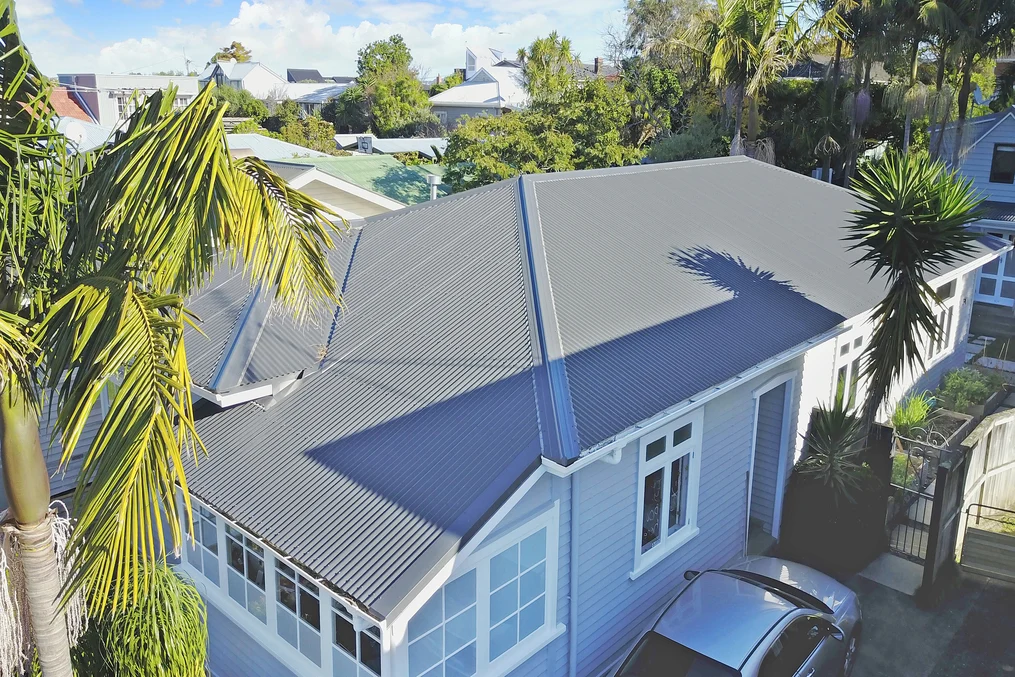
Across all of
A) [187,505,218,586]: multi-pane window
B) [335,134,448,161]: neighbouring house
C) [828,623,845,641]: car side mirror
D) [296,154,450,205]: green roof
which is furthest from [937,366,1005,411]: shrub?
[335,134,448,161]: neighbouring house

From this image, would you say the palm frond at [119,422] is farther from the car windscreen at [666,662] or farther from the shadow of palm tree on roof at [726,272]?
the shadow of palm tree on roof at [726,272]

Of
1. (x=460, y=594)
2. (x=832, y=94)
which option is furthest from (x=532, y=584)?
(x=832, y=94)

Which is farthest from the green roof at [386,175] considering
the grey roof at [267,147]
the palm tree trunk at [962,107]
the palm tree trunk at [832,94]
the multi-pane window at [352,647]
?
the multi-pane window at [352,647]

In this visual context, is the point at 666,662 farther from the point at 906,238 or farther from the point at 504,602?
the point at 906,238

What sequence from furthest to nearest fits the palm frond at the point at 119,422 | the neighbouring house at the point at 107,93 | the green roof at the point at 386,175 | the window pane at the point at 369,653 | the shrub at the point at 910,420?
the neighbouring house at the point at 107,93, the green roof at the point at 386,175, the shrub at the point at 910,420, the window pane at the point at 369,653, the palm frond at the point at 119,422

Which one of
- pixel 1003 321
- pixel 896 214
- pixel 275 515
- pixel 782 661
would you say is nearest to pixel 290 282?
pixel 275 515

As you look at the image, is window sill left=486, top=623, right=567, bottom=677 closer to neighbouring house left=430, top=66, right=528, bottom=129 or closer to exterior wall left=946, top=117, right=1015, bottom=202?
exterior wall left=946, top=117, right=1015, bottom=202

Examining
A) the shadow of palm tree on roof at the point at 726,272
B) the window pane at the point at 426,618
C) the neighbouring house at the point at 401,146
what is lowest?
the window pane at the point at 426,618
